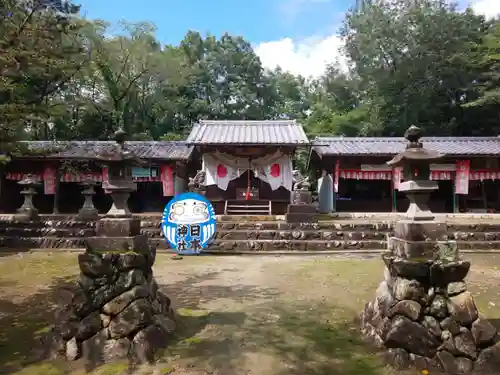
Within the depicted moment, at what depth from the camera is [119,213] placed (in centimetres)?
520

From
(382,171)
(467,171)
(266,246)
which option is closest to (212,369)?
(266,246)

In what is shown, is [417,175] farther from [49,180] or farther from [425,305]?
[49,180]

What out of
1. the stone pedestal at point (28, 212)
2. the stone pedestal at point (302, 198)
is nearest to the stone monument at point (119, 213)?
the stone pedestal at point (302, 198)

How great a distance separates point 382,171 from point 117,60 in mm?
21122

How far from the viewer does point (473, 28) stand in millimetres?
27375

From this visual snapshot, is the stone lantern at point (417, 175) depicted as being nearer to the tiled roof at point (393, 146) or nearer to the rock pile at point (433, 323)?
the rock pile at point (433, 323)

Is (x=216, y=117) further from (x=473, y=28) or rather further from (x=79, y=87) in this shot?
(x=473, y=28)

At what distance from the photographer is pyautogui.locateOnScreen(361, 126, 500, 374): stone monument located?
13.1 feet

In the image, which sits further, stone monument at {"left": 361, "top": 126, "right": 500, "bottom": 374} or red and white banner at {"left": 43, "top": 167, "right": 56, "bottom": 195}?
red and white banner at {"left": 43, "top": 167, "right": 56, "bottom": 195}

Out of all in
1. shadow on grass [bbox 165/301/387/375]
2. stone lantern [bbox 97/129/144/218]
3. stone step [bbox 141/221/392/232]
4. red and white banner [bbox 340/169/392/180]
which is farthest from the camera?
red and white banner [bbox 340/169/392/180]

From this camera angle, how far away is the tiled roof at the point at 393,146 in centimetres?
1844

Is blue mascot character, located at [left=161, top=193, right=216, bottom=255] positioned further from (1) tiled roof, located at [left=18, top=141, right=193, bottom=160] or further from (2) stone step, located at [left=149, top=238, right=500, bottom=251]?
(1) tiled roof, located at [left=18, top=141, right=193, bottom=160]

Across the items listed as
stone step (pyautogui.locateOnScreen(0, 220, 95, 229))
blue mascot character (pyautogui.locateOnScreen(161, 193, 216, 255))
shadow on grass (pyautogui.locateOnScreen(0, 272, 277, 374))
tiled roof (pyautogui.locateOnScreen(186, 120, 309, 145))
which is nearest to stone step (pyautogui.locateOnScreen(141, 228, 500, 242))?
blue mascot character (pyautogui.locateOnScreen(161, 193, 216, 255))

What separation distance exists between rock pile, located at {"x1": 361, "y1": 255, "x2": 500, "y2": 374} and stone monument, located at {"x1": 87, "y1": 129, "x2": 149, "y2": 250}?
341 centimetres
